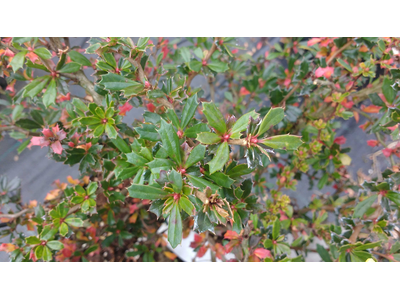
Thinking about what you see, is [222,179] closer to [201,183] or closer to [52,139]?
[201,183]

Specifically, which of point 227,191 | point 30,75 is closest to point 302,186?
point 227,191

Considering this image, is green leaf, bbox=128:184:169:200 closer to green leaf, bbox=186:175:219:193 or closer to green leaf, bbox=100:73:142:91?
green leaf, bbox=186:175:219:193

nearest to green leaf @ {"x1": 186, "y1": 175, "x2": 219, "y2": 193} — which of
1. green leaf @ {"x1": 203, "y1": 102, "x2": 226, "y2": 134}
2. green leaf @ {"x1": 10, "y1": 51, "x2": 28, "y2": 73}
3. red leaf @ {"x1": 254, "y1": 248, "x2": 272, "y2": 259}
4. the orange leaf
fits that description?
green leaf @ {"x1": 203, "y1": 102, "x2": 226, "y2": 134}

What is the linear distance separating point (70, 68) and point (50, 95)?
0.11 meters

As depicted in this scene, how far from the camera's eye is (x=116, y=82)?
0.63 meters

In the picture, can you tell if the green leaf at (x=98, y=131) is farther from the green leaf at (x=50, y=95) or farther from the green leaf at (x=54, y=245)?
the green leaf at (x=54, y=245)

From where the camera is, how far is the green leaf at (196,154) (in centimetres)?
48

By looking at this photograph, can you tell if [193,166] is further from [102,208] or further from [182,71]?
[102,208]

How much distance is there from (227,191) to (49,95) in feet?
2.09

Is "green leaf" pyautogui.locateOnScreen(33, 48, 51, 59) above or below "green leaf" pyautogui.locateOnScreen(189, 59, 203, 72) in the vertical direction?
below

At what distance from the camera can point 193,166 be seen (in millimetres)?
517

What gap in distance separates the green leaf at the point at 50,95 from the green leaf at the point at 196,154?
544mm

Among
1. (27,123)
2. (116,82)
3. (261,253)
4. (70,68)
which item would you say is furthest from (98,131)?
(261,253)

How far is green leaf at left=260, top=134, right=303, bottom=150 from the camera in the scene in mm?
449
